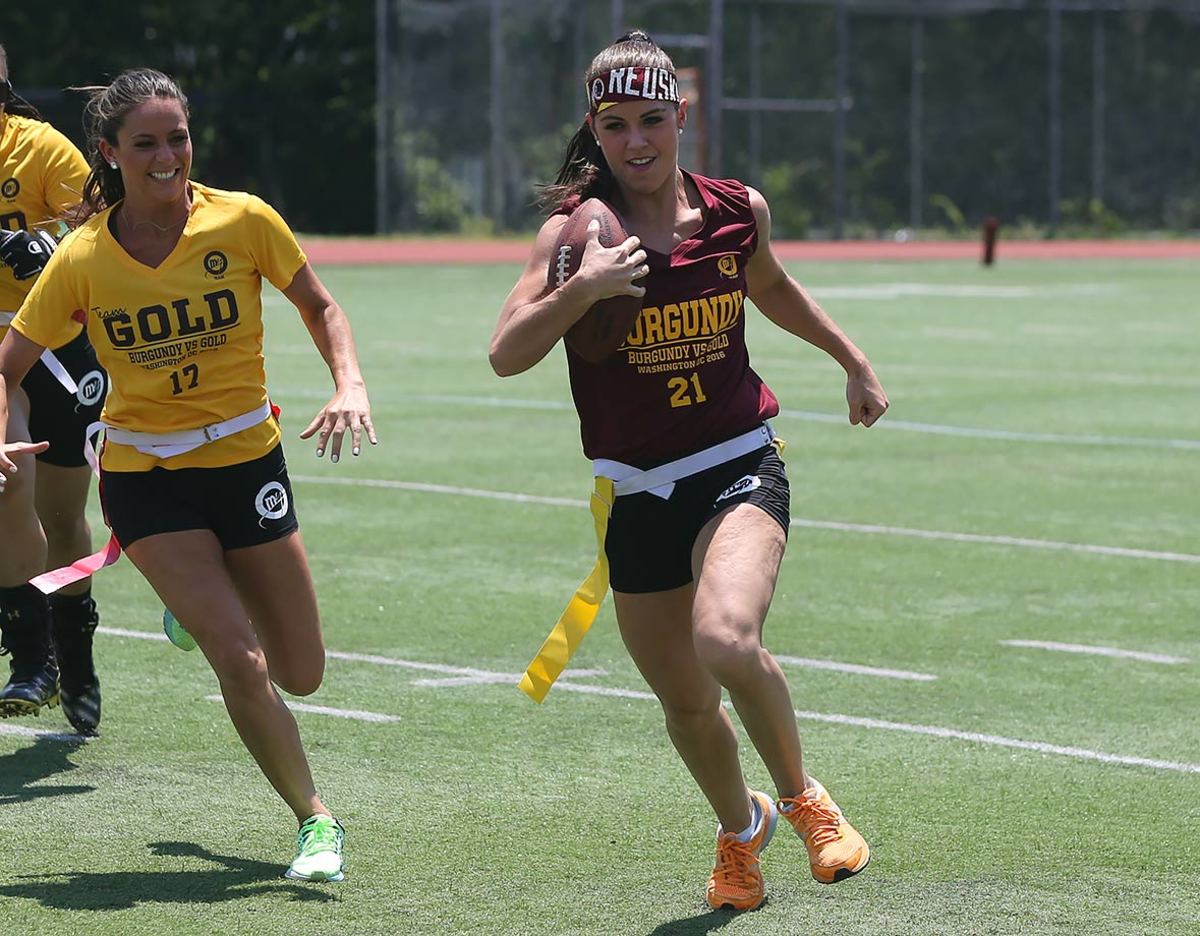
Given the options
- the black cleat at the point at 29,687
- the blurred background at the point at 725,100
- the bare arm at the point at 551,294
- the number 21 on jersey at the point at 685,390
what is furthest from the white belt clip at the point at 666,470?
the blurred background at the point at 725,100

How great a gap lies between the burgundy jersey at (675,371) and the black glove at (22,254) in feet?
8.09

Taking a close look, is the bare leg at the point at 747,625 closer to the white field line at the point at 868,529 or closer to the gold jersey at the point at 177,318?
the gold jersey at the point at 177,318

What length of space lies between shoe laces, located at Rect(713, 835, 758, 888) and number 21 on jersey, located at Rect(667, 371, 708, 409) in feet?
3.61

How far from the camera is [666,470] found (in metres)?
5.95

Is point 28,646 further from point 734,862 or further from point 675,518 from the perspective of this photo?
point 734,862

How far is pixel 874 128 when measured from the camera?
1999 inches

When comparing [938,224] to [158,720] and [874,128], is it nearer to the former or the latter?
[874,128]

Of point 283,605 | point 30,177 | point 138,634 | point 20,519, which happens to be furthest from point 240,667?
point 138,634

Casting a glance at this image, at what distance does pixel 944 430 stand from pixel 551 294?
11.2m

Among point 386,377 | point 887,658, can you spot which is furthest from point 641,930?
point 386,377

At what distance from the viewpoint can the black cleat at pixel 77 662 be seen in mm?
7816

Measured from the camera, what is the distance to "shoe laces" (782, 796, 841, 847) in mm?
5730

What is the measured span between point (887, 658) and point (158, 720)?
284 centimetres

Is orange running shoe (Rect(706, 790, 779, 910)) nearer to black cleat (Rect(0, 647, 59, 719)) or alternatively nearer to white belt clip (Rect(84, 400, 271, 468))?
white belt clip (Rect(84, 400, 271, 468))
